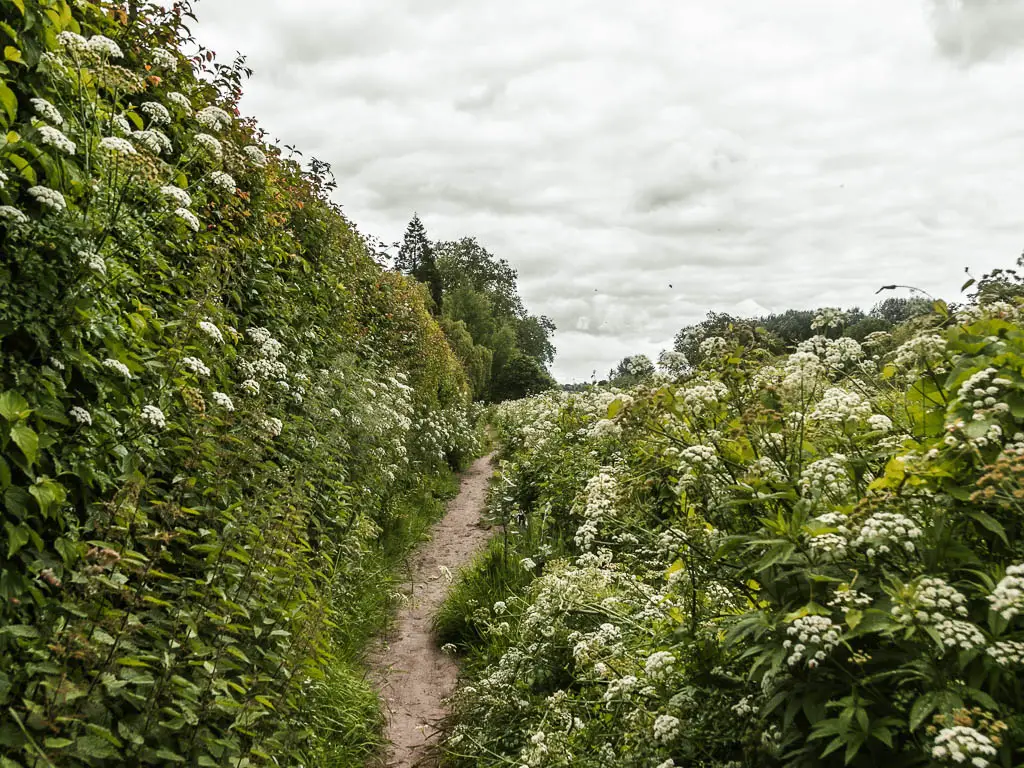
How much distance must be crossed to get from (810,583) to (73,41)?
428 cm

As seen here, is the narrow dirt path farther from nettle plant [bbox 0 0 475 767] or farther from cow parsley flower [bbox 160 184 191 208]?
cow parsley flower [bbox 160 184 191 208]

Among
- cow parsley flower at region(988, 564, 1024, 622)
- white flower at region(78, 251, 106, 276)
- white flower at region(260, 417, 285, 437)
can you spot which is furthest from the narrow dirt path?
cow parsley flower at region(988, 564, 1024, 622)

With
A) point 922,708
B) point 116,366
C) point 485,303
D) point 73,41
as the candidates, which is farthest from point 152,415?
point 485,303

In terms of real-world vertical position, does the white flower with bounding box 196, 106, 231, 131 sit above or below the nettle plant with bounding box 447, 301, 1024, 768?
above

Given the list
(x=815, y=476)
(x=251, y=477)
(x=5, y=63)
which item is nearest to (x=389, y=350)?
(x=251, y=477)

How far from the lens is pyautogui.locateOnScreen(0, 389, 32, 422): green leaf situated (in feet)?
8.00

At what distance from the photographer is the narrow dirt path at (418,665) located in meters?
4.89

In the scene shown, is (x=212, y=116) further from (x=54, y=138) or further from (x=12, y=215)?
(x=12, y=215)

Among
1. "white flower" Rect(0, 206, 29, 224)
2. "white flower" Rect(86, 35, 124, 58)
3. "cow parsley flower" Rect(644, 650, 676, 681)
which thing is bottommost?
"cow parsley flower" Rect(644, 650, 676, 681)

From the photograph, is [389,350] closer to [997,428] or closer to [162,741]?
[162,741]

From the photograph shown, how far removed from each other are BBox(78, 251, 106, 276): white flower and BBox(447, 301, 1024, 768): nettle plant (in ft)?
9.03

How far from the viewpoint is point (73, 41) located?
287 cm

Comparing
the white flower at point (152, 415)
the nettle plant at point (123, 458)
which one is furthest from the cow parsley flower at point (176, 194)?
the white flower at point (152, 415)

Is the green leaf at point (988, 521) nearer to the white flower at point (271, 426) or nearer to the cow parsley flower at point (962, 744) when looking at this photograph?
the cow parsley flower at point (962, 744)
